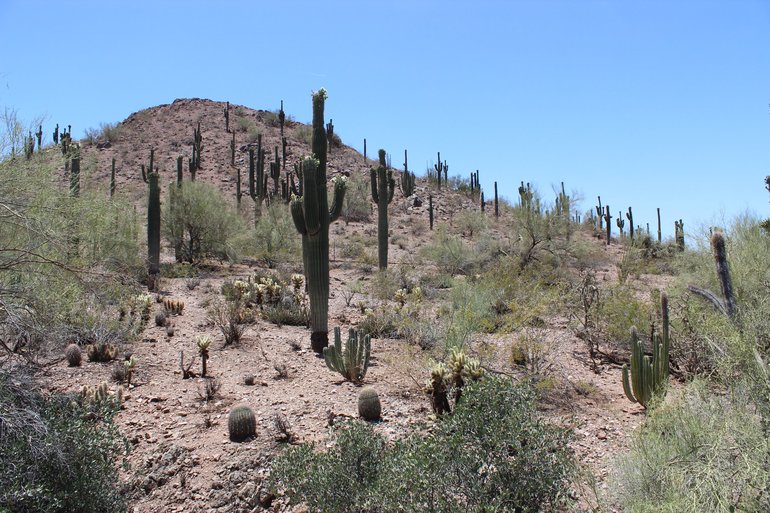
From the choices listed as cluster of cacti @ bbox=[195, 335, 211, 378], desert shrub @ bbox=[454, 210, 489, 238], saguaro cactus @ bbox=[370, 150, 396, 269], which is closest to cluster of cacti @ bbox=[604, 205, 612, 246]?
desert shrub @ bbox=[454, 210, 489, 238]

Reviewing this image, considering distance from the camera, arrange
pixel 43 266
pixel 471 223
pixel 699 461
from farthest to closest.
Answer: pixel 471 223 → pixel 43 266 → pixel 699 461

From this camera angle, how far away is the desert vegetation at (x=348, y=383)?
5070 mm

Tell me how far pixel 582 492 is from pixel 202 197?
2076 centimetres

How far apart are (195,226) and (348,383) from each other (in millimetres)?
16005

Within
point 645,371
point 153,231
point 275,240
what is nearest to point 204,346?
point 645,371

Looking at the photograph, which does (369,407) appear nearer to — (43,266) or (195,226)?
(43,266)

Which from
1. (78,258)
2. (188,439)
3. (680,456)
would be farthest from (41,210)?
(680,456)

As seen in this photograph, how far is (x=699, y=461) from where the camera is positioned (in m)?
4.48

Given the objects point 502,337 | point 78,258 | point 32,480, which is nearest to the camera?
point 32,480

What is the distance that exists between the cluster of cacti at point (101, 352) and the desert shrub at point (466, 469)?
5.77 metres

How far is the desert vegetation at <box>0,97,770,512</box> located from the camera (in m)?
5.07

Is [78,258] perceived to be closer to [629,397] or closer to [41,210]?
[41,210]

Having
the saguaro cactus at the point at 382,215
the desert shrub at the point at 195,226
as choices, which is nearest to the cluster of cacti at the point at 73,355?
the saguaro cactus at the point at 382,215

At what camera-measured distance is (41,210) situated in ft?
27.2
